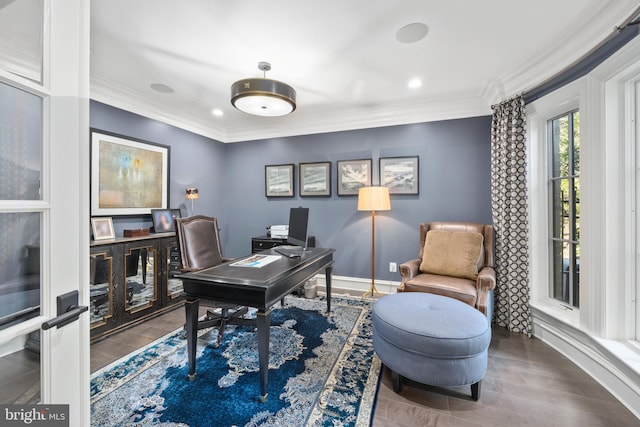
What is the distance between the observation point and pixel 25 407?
2.40 ft

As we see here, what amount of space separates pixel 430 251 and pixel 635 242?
1491 mm

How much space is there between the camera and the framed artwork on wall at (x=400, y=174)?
3.57 metres

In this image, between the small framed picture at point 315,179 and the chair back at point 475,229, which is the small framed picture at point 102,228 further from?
the chair back at point 475,229

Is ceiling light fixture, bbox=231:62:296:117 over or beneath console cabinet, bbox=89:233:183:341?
over

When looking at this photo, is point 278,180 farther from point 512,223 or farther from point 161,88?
point 512,223

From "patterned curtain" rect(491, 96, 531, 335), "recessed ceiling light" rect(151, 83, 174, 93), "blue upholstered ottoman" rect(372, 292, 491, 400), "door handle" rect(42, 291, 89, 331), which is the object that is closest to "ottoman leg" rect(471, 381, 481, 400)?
"blue upholstered ottoman" rect(372, 292, 491, 400)

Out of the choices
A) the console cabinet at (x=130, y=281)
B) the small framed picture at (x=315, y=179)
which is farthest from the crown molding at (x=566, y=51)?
the console cabinet at (x=130, y=281)

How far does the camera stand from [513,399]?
1719mm

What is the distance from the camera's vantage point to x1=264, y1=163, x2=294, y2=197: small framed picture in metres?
4.24

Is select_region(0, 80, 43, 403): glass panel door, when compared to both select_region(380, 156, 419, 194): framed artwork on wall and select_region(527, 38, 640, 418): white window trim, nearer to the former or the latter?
select_region(527, 38, 640, 418): white window trim

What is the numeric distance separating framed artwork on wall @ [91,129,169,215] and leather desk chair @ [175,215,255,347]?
111cm

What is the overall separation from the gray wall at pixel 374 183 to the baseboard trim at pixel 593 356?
1305 millimetres

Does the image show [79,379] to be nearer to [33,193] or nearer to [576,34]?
[33,193]

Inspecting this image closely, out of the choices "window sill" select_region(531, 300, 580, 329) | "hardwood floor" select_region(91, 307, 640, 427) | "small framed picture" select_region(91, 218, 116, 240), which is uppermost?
"small framed picture" select_region(91, 218, 116, 240)
